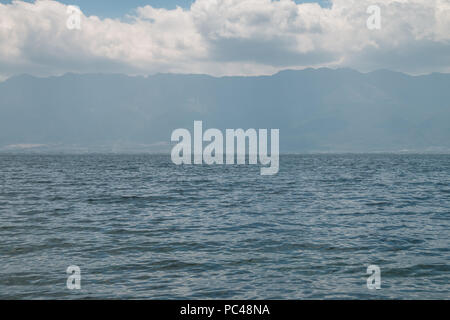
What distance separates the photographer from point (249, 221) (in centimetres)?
2458

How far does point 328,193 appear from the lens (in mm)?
40562

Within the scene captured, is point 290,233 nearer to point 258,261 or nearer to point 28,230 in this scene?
point 258,261

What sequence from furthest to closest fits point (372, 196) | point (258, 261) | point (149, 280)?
point (372, 196) < point (258, 261) < point (149, 280)

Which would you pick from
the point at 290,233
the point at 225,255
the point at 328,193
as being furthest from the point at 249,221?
the point at 328,193

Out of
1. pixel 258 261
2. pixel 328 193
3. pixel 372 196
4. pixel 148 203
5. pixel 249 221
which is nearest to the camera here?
pixel 258 261

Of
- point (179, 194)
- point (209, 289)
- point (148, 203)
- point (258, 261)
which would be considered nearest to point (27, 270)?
point (209, 289)

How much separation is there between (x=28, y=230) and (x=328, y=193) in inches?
1077

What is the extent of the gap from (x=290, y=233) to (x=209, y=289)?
8958 millimetres

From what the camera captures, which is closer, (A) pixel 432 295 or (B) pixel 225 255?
(A) pixel 432 295
